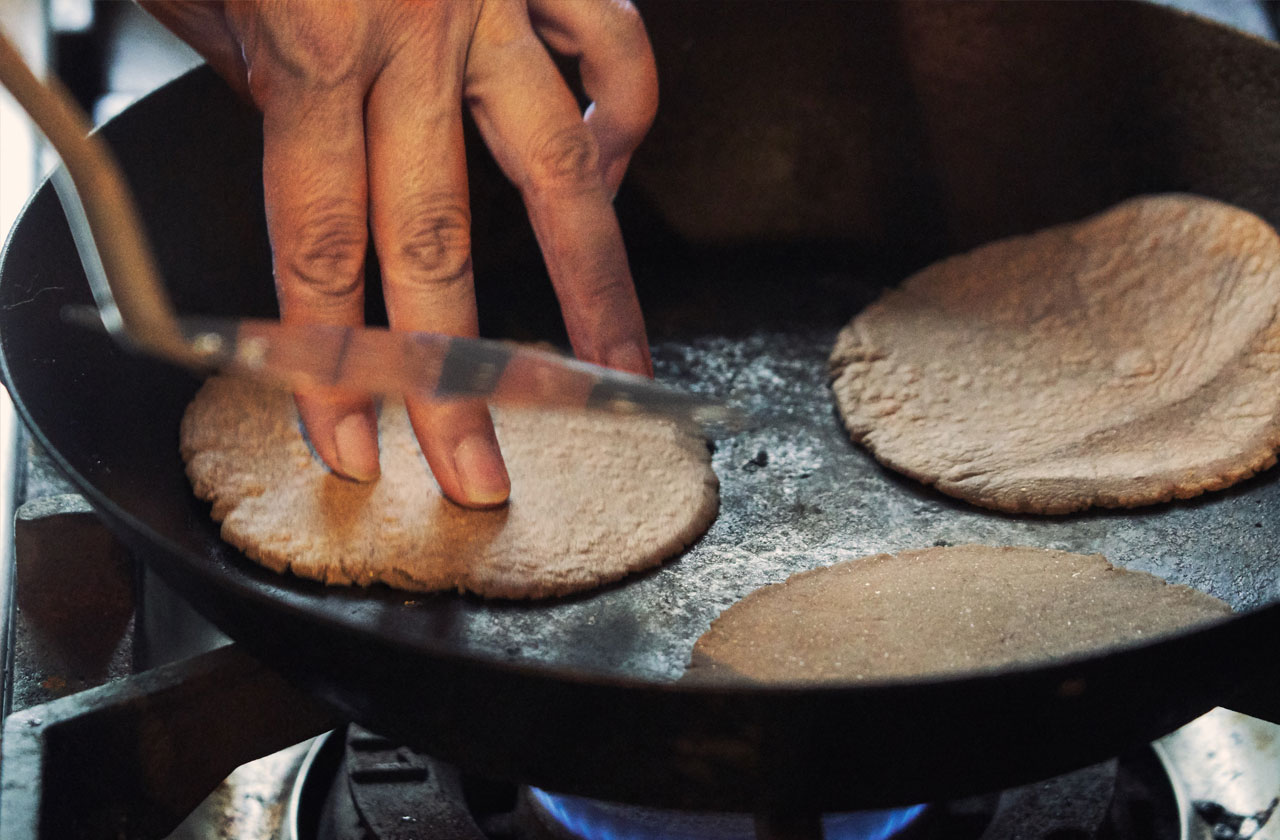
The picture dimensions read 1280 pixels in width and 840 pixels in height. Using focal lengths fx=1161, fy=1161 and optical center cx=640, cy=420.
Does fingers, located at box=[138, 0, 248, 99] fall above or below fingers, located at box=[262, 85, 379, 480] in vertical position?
above

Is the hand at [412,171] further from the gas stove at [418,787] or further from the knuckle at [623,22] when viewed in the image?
the gas stove at [418,787]

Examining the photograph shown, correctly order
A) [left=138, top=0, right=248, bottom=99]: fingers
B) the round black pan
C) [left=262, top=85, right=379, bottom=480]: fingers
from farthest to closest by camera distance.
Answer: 1. [left=138, top=0, right=248, bottom=99]: fingers
2. [left=262, top=85, right=379, bottom=480]: fingers
3. the round black pan

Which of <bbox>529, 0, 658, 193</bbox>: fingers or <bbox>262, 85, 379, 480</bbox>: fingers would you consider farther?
<bbox>529, 0, 658, 193</bbox>: fingers

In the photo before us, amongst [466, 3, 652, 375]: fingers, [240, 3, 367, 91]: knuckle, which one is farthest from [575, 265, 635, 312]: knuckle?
[240, 3, 367, 91]: knuckle

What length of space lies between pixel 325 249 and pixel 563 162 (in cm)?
23

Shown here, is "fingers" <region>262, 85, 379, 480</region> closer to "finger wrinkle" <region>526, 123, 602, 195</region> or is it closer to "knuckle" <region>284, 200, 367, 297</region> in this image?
"knuckle" <region>284, 200, 367, 297</region>

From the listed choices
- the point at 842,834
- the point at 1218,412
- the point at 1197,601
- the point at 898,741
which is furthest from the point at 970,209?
the point at 898,741

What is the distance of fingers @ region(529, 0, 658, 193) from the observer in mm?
1004

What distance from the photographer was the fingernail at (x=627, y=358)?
0.96 meters

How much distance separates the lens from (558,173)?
3.16 ft

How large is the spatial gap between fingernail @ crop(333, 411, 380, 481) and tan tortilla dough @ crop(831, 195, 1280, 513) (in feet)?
1.40

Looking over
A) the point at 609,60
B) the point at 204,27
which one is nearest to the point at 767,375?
the point at 609,60

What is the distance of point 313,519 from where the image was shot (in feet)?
2.91

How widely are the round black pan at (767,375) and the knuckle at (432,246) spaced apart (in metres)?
0.23
